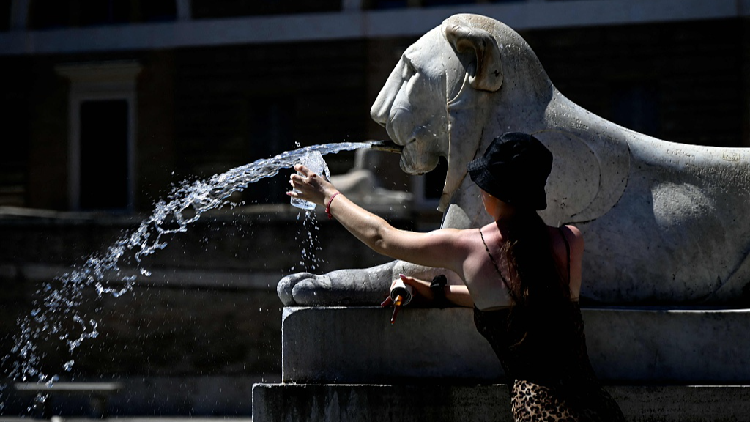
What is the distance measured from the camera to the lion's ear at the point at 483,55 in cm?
423

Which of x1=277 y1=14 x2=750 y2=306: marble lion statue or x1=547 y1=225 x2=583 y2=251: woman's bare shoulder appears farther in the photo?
x1=277 y1=14 x2=750 y2=306: marble lion statue

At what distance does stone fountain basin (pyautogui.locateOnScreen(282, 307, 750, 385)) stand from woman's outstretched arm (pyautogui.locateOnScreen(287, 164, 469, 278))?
1.68 feet

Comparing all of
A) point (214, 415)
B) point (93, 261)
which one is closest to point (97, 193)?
point (93, 261)

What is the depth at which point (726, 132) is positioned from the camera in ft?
75.6

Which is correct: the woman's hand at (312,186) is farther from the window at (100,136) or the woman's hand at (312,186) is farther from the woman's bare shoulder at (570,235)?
the window at (100,136)

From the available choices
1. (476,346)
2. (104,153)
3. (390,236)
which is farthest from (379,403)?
(104,153)

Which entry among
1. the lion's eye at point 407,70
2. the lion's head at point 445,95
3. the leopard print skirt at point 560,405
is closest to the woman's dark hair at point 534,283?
the leopard print skirt at point 560,405

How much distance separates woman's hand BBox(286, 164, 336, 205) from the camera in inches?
149

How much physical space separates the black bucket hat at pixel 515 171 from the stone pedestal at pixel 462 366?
2.94 feet

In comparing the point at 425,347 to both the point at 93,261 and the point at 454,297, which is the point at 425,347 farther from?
the point at 93,261

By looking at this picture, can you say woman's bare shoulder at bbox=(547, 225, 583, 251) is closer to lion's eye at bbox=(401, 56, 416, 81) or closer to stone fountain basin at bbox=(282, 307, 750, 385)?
stone fountain basin at bbox=(282, 307, 750, 385)

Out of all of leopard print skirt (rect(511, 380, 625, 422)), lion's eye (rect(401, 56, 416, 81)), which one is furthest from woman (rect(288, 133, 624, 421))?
lion's eye (rect(401, 56, 416, 81))

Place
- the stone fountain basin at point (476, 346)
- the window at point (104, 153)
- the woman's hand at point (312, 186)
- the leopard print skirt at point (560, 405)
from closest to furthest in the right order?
the leopard print skirt at point (560, 405), the woman's hand at point (312, 186), the stone fountain basin at point (476, 346), the window at point (104, 153)

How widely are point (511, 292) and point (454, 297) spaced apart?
0.81 metres
